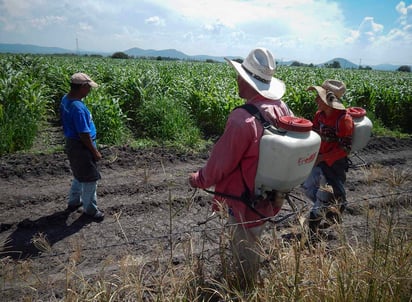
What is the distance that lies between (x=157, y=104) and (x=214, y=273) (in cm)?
717

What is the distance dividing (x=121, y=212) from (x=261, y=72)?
2406 millimetres

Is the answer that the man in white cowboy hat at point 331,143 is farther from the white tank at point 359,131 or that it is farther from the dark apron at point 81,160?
the dark apron at point 81,160

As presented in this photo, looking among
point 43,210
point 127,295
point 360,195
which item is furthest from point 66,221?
point 360,195

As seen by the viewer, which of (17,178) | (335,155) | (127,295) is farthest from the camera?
(17,178)

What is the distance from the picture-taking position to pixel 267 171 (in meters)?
2.43

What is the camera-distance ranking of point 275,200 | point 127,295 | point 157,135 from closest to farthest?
point 127,295 < point 275,200 < point 157,135

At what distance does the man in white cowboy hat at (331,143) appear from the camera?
12.9 feet

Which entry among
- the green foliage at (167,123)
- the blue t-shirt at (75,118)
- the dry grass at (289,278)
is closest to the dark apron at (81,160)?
the blue t-shirt at (75,118)

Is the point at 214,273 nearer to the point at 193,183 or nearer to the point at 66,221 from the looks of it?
the point at 193,183

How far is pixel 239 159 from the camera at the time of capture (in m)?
2.50

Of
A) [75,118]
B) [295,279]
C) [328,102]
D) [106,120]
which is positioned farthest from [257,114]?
[106,120]

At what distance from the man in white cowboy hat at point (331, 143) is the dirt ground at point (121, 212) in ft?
1.15

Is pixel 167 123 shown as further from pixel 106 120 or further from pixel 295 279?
pixel 295 279

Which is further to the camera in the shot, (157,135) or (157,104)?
(157,104)
